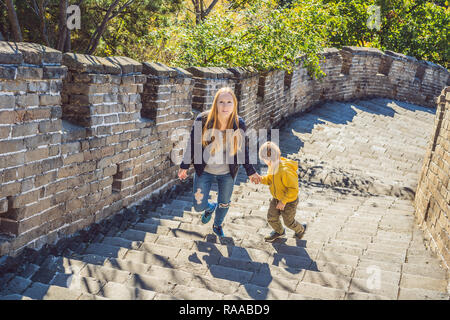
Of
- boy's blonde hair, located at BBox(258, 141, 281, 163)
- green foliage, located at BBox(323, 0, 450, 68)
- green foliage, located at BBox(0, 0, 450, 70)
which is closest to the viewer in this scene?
boy's blonde hair, located at BBox(258, 141, 281, 163)

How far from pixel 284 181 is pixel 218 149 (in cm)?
65

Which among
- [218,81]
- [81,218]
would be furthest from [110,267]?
[218,81]

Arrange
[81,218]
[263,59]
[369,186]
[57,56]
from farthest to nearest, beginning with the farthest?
[263,59] < [369,186] < [81,218] < [57,56]

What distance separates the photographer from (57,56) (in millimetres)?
3391

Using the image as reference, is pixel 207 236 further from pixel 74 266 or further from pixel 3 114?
pixel 3 114

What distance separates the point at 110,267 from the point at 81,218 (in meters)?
0.83

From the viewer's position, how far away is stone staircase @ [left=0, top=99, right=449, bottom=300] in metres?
3.02

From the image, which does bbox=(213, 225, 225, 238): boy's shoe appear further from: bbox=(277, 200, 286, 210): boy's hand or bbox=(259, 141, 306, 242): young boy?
bbox=(277, 200, 286, 210): boy's hand

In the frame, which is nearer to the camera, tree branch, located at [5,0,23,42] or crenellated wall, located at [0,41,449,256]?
crenellated wall, located at [0,41,449,256]

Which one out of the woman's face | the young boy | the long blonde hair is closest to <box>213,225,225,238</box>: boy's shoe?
the young boy

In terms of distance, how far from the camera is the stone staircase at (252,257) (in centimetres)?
302

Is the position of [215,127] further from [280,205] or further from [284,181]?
[280,205]

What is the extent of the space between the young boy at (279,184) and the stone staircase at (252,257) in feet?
0.71

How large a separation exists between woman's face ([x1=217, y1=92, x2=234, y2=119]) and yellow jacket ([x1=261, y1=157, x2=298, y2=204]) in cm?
65
